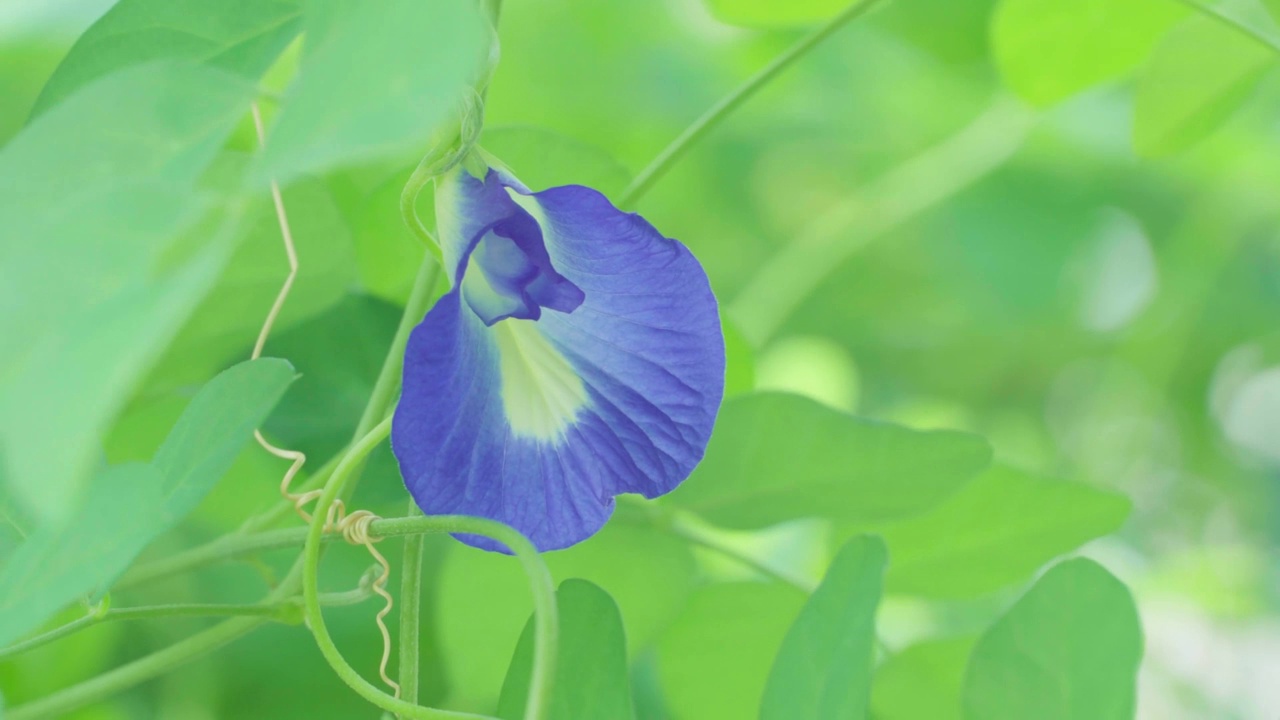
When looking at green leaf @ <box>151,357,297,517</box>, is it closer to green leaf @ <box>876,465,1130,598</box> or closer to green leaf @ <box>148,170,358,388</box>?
green leaf @ <box>148,170,358,388</box>

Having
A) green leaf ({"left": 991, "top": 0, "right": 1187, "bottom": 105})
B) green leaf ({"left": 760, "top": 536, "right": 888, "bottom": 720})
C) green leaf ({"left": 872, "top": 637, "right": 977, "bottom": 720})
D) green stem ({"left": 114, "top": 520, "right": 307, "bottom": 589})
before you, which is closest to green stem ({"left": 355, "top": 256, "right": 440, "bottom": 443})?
green stem ({"left": 114, "top": 520, "right": 307, "bottom": 589})

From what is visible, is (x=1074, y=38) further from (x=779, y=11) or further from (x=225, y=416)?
(x=225, y=416)

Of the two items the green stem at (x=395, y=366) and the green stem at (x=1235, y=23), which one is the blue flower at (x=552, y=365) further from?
the green stem at (x=1235, y=23)

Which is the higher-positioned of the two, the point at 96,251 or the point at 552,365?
the point at 96,251

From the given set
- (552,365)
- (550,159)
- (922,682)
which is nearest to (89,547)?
(552,365)

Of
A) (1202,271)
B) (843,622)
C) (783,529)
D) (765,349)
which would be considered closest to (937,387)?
(1202,271)

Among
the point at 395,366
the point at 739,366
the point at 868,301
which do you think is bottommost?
the point at 868,301
